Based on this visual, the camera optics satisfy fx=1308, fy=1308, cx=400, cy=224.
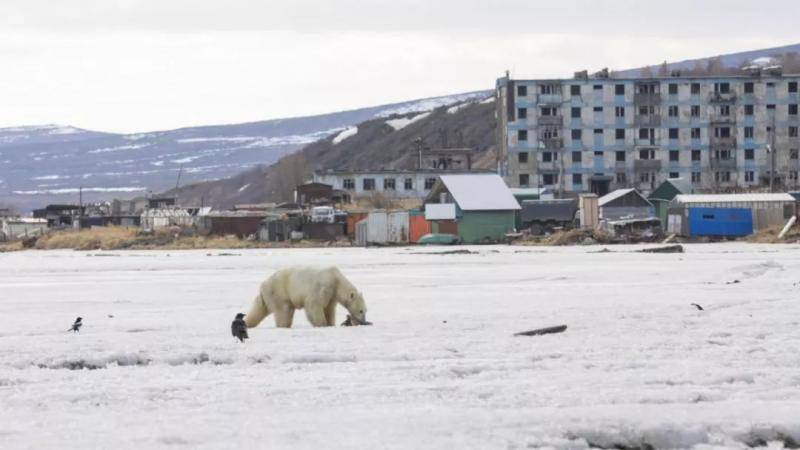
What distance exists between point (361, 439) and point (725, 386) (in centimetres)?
420

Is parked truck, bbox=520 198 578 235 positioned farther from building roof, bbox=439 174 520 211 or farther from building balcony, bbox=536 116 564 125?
building balcony, bbox=536 116 564 125

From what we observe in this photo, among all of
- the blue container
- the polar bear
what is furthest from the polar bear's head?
the blue container

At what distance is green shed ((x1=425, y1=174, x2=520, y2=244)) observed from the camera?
7988cm

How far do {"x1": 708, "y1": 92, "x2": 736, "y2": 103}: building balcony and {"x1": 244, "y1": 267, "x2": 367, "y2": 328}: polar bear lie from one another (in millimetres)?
108518

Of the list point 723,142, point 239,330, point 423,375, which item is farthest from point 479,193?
point 423,375

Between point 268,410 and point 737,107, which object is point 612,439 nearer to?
point 268,410

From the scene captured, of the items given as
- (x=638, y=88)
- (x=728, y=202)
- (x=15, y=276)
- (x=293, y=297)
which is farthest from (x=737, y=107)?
(x=293, y=297)

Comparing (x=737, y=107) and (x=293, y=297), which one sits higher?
(x=737, y=107)

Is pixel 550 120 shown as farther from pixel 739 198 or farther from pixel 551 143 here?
pixel 739 198

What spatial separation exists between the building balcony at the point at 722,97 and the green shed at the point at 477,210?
48.1m

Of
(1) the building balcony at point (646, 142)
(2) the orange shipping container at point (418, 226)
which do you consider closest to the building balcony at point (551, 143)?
(1) the building balcony at point (646, 142)

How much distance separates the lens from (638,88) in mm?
123562

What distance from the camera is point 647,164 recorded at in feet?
407

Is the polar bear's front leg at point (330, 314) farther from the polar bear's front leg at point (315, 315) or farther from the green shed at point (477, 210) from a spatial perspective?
the green shed at point (477, 210)
